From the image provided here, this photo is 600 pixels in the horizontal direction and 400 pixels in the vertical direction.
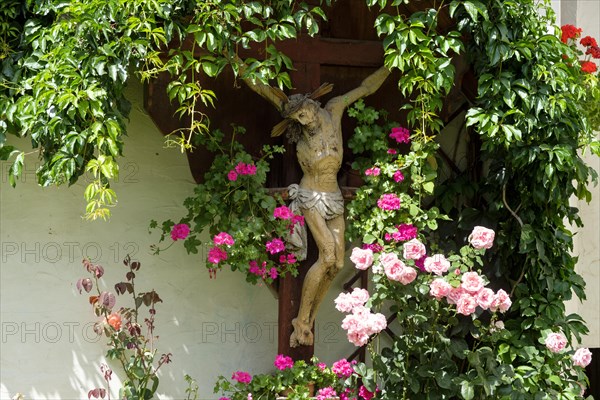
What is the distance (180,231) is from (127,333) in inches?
26.7

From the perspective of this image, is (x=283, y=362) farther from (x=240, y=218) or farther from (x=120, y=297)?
(x=120, y=297)

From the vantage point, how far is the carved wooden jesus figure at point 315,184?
5.87 meters

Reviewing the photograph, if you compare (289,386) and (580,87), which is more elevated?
(580,87)

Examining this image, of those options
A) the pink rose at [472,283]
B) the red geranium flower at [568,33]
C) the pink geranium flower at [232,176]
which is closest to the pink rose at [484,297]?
the pink rose at [472,283]

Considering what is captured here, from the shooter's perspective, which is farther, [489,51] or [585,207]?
[585,207]

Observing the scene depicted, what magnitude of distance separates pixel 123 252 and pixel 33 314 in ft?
1.93

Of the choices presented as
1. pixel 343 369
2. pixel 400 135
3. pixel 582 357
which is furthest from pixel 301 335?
pixel 582 357

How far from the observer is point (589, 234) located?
7145mm

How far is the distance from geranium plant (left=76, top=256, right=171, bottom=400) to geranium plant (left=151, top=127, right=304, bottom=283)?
30 centimetres

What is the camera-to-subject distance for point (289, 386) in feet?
19.4

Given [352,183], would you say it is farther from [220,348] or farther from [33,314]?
[33,314]

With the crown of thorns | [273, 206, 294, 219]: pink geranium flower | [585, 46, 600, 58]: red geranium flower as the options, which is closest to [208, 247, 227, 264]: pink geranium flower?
[273, 206, 294, 219]: pink geranium flower

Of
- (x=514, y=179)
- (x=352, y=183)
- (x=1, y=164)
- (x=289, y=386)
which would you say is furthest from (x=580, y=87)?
(x=1, y=164)

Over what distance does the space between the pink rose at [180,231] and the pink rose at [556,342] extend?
76.2 inches
